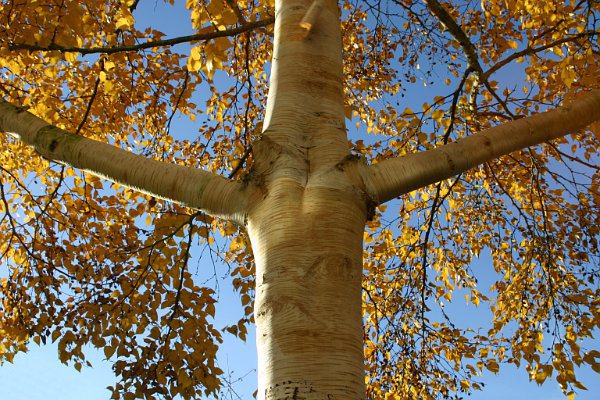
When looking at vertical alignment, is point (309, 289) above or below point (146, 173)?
below

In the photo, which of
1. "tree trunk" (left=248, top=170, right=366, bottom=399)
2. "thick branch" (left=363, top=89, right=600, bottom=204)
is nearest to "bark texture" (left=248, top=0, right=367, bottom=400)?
"tree trunk" (left=248, top=170, right=366, bottom=399)

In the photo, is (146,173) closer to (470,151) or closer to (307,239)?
(307,239)

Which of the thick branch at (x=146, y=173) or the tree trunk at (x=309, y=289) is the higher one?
the thick branch at (x=146, y=173)

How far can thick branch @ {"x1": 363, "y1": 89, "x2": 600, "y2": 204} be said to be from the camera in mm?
2018

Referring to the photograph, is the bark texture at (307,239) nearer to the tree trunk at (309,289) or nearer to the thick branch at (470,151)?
the tree trunk at (309,289)

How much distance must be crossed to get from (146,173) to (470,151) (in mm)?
1404

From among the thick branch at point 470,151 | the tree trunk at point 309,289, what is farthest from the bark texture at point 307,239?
the thick branch at point 470,151

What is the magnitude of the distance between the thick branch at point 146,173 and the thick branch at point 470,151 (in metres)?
0.56

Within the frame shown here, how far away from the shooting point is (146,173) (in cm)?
212

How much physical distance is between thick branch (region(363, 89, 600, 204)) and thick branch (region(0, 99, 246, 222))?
565mm

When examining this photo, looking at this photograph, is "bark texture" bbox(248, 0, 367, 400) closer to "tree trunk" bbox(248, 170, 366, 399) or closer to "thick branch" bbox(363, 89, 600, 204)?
"tree trunk" bbox(248, 170, 366, 399)

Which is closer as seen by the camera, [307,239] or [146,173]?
[307,239]

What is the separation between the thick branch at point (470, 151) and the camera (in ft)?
6.62

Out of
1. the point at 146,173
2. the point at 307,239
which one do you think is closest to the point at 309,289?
the point at 307,239
